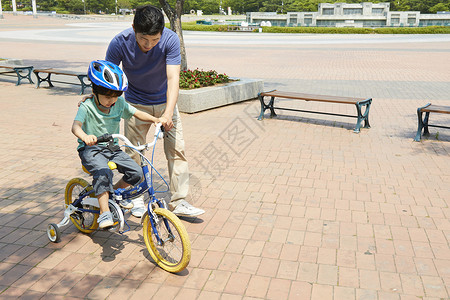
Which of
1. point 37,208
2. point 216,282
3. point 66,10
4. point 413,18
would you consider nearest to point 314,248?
point 216,282

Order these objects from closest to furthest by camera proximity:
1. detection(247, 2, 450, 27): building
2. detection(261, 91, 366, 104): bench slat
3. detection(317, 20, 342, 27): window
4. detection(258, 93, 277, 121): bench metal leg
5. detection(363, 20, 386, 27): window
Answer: detection(261, 91, 366, 104): bench slat → detection(258, 93, 277, 121): bench metal leg → detection(247, 2, 450, 27): building → detection(363, 20, 386, 27): window → detection(317, 20, 342, 27): window

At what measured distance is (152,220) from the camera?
3506 mm

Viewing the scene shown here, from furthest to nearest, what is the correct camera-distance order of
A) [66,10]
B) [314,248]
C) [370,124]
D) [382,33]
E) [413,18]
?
[66,10], [413,18], [382,33], [370,124], [314,248]

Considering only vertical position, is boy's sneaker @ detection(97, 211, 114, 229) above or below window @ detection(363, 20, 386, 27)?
below

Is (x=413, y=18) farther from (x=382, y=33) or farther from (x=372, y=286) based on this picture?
(x=372, y=286)

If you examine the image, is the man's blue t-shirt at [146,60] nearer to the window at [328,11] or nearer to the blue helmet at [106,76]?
the blue helmet at [106,76]

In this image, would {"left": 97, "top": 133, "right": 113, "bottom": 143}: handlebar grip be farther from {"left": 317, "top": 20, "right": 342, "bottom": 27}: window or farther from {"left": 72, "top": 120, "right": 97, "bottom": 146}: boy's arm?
{"left": 317, "top": 20, "right": 342, "bottom": 27}: window

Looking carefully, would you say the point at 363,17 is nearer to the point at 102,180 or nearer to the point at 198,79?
the point at 198,79

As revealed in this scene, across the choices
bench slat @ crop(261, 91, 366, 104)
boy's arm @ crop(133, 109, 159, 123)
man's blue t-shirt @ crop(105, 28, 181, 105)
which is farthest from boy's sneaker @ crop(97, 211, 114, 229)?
bench slat @ crop(261, 91, 366, 104)

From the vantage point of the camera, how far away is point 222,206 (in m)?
4.74

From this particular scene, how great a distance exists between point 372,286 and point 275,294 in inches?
29.0

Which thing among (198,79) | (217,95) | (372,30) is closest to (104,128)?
(217,95)

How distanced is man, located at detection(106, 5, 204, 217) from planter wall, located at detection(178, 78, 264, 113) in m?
4.79

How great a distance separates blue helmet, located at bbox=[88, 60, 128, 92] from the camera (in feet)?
10.7
